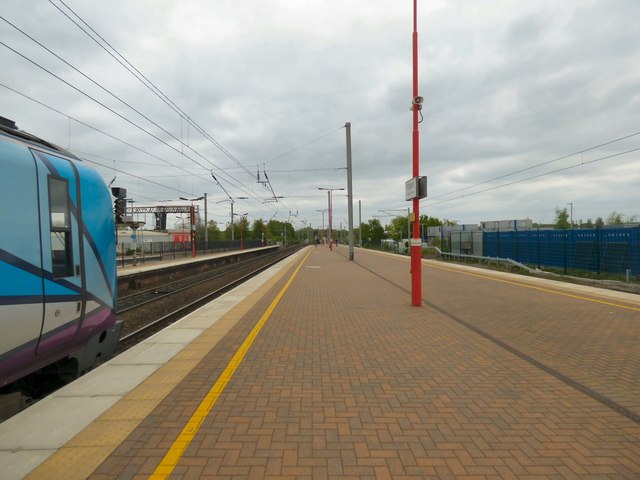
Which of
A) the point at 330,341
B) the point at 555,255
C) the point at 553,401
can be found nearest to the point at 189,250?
the point at 555,255

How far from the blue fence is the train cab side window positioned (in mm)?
19183

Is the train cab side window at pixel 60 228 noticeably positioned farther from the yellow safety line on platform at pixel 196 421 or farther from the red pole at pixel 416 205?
the red pole at pixel 416 205

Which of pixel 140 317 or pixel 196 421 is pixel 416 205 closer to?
pixel 196 421

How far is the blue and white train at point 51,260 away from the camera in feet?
12.4

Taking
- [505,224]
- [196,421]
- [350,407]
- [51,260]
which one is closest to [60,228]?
[51,260]

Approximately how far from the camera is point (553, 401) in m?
4.41

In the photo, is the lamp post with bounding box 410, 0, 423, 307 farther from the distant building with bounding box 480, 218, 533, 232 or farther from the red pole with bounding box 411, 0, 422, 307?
the distant building with bounding box 480, 218, 533, 232

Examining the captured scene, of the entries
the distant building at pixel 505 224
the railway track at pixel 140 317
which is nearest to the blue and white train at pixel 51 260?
the railway track at pixel 140 317

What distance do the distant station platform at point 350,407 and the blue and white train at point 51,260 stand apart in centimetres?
54

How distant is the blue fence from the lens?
17.0 metres

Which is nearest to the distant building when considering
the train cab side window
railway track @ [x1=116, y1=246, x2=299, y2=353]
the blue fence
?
the blue fence

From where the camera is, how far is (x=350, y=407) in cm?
427

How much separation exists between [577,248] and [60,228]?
2187 centimetres

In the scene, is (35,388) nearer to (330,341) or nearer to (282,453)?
(282,453)
